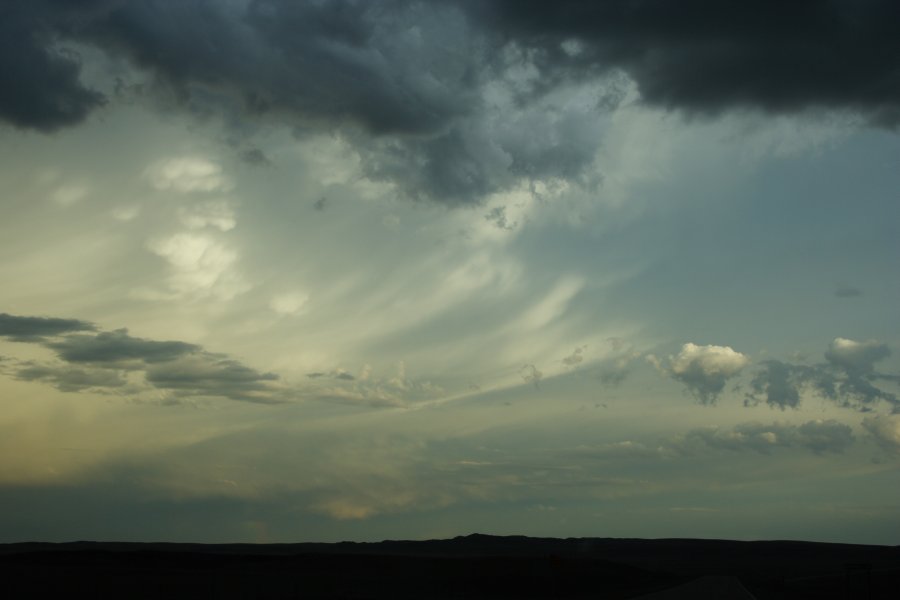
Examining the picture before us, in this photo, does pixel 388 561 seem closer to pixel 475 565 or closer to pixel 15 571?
pixel 475 565

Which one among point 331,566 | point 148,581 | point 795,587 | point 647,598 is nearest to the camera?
point 647,598

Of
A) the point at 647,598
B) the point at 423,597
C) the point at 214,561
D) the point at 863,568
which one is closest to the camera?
the point at 863,568

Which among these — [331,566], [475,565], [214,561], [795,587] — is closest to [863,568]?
[795,587]

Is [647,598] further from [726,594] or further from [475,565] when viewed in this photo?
[475,565]

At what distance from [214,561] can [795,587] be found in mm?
72189

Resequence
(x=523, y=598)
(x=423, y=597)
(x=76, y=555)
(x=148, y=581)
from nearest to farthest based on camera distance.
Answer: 1. (x=423, y=597)
2. (x=523, y=598)
3. (x=148, y=581)
4. (x=76, y=555)

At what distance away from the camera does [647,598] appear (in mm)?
58250

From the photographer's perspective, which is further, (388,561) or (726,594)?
(388,561)

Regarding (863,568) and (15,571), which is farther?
(15,571)

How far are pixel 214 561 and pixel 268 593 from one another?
213 feet

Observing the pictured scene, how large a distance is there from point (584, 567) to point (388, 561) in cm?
3248

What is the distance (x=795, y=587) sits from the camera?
266ft

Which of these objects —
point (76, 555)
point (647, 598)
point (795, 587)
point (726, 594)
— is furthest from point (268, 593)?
point (76, 555)

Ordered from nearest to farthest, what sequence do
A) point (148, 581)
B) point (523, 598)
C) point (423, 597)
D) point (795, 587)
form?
point (423, 597), point (523, 598), point (148, 581), point (795, 587)
